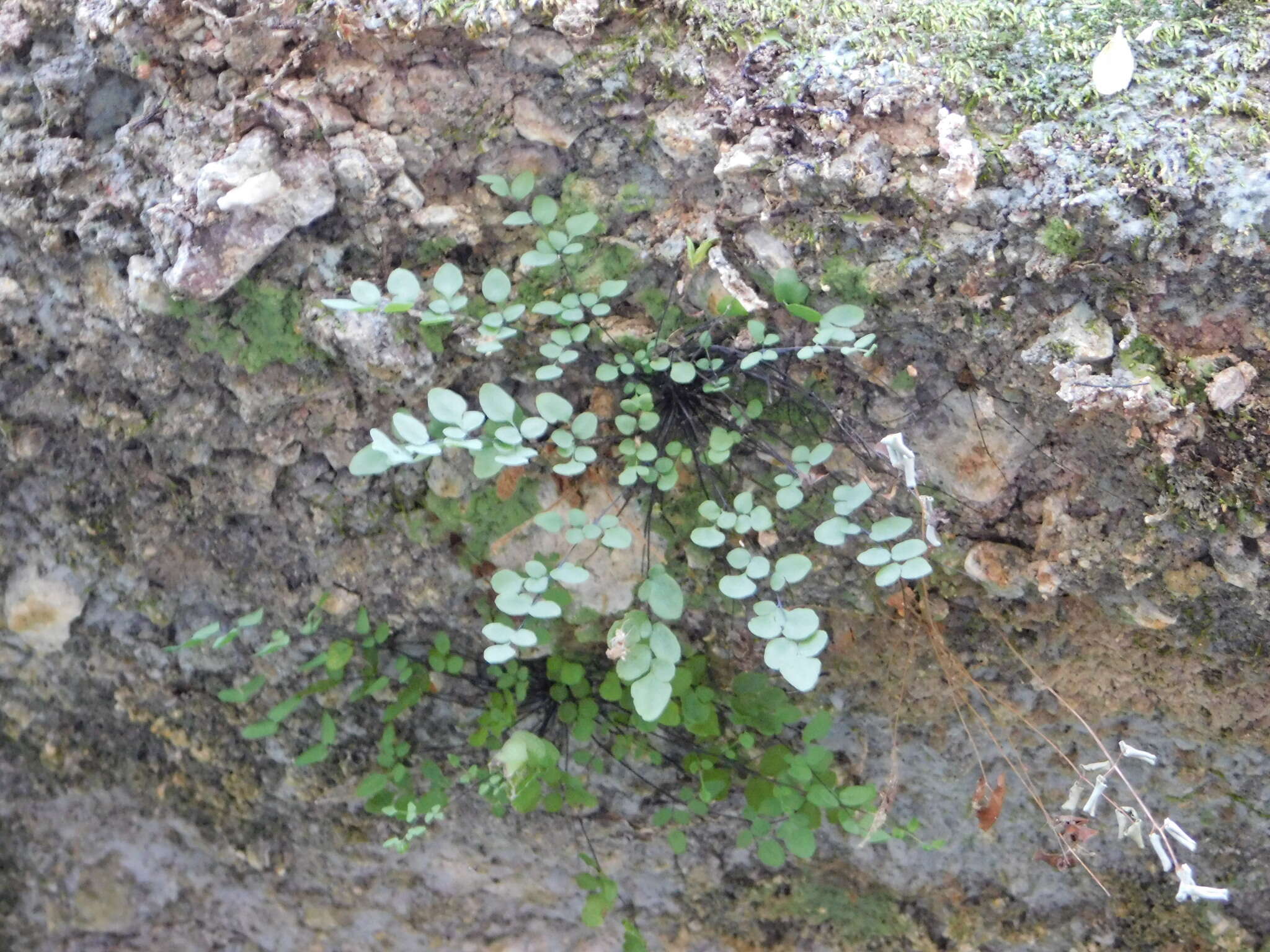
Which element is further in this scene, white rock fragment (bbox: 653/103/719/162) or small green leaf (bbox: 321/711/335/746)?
small green leaf (bbox: 321/711/335/746)

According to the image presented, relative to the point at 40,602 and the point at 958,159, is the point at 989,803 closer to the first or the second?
the point at 958,159

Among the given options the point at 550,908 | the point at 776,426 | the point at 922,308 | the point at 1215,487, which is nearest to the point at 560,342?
the point at 776,426

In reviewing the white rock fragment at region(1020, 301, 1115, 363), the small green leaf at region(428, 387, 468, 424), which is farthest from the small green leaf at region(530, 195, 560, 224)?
the white rock fragment at region(1020, 301, 1115, 363)

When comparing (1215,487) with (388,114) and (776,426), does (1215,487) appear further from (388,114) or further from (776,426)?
(388,114)

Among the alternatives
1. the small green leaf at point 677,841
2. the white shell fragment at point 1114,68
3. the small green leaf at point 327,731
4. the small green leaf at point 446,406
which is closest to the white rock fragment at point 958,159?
the white shell fragment at point 1114,68

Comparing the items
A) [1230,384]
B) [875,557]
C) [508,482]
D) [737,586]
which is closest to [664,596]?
[737,586]

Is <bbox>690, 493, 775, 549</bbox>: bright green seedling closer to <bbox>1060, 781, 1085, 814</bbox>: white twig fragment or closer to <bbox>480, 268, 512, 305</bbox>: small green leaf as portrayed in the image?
<bbox>480, 268, 512, 305</bbox>: small green leaf
